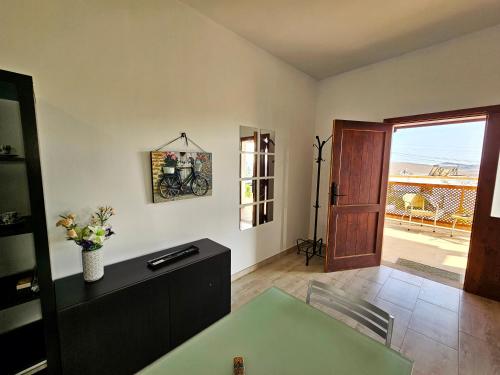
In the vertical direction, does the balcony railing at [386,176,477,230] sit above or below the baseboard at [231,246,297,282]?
above

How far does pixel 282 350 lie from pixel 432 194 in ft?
20.7

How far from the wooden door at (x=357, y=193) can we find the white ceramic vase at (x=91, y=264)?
2508 mm

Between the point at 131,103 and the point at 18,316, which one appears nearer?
the point at 18,316

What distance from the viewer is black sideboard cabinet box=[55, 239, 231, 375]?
123 centimetres

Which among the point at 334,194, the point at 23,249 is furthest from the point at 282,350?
the point at 334,194

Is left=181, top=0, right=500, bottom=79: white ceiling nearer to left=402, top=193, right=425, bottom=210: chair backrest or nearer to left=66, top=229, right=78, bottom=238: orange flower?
left=66, top=229, right=78, bottom=238: orange flower

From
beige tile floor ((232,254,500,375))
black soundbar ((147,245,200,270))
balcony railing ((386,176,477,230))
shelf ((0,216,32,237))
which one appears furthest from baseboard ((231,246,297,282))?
balcony railing ((386,176,477,230))

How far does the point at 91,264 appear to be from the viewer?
1.42 metres

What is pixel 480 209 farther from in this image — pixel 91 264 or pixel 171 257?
pixel 91 264

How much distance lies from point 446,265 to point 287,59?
3.71m

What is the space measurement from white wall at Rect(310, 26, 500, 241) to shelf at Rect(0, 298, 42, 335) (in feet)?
11.7

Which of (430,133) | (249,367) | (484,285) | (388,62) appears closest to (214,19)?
(388,62)

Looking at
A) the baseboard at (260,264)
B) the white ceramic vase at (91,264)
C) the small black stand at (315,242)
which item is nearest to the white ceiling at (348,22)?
the small black stand at (315,242)

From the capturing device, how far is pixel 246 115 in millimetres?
2604
